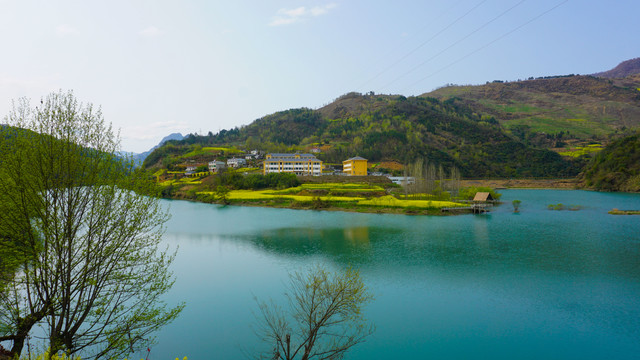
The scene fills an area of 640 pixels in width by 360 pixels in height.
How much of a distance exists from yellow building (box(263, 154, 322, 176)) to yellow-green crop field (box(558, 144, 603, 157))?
72536 millimetres

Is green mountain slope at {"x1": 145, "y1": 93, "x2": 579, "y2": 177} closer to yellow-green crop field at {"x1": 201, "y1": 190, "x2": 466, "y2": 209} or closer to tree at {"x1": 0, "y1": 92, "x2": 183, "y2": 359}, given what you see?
yellow-green crop field at {"x1": 201, "y1": 190, "x2": 466, "y2": 209}

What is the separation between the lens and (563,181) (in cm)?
6862

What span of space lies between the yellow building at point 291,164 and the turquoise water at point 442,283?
25974 millimetres

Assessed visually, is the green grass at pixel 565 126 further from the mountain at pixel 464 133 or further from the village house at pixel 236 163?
the village house at pixel 236 163

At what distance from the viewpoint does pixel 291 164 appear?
5616cm

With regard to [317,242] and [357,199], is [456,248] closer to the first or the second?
[317,242]

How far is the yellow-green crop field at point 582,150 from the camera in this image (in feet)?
279

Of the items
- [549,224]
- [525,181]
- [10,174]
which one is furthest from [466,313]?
[525,181]

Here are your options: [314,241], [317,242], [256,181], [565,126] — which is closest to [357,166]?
[256,181]

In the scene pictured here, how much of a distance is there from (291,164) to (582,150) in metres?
82.4

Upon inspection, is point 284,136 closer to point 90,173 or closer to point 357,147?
point 357,147

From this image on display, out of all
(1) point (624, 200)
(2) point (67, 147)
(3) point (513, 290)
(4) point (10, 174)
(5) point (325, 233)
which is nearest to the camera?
(4) point (10, 174)

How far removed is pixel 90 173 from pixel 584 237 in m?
29.9

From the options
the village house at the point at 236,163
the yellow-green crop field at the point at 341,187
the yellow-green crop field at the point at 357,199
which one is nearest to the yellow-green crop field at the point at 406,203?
the yellow-green crop field at the point at 357,199
